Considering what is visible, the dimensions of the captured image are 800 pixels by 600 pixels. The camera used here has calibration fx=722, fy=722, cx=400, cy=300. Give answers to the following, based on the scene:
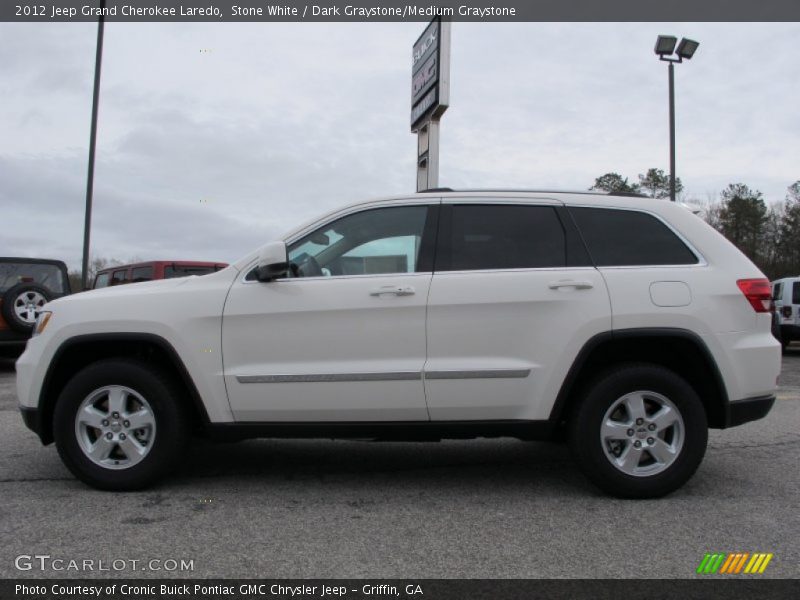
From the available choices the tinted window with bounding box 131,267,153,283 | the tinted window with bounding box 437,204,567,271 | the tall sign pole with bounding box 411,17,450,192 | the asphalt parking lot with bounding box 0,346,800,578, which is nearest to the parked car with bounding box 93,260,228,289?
the tinted window with bounding box 131,267,153,283

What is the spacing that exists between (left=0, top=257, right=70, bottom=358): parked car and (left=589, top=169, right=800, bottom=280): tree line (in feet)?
127

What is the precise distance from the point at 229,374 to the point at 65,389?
39.9 inches

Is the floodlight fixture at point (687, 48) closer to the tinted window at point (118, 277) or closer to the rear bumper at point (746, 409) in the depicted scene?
the tinted window at point (118, 277)

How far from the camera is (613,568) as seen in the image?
3.21 m

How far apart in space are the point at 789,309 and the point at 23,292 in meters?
14.8

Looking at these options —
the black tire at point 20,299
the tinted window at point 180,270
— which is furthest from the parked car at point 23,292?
the tinted window at point 180,270

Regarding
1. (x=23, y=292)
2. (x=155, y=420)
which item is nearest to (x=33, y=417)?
(x=155, y=420)

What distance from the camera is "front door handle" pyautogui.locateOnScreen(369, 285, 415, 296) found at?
4243 mm

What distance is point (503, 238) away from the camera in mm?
4441

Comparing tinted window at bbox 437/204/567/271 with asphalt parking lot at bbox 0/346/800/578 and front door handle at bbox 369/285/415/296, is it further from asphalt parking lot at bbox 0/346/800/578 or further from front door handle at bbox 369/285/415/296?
asphalt parking lot at bbox 0/346/800/578

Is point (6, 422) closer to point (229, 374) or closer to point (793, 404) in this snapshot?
point (229, 374)

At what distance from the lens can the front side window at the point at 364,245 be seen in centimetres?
444

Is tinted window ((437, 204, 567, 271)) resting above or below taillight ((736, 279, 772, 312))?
above

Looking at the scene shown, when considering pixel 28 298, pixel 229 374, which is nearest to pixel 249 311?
pixel 229 374
